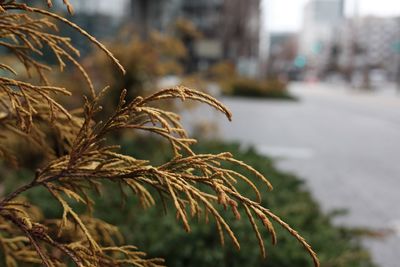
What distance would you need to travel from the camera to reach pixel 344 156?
29.2 ft

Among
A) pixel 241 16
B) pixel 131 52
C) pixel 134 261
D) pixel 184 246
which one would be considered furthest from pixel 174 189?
pixel 241 16

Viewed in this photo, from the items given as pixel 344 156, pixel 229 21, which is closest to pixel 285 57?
pixel 229 21

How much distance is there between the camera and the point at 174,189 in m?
1.31

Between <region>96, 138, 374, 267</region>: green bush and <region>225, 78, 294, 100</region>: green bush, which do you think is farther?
<region>225, 78, 294, 100</region>: green bush

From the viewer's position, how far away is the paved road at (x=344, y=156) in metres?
5.21

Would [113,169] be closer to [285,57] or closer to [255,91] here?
[255,91]

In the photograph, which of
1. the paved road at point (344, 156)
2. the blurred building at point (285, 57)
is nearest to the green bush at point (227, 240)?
the paved road at point (344, 156)

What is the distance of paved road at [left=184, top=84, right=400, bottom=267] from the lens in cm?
521

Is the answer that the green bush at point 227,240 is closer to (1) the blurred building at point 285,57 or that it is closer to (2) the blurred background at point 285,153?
(2) the blurred background at point 285,153

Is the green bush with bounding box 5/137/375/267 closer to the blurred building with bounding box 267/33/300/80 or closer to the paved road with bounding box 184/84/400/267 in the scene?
the paved road with bounding box 184/84/400/267

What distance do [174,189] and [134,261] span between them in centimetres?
24

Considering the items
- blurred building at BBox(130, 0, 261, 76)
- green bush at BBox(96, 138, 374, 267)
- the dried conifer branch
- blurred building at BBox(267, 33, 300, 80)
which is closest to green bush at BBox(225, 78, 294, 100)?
blurred building at BBox(130, 0, 261, 76)

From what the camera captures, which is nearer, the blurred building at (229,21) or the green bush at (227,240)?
the green bush at (227,240)

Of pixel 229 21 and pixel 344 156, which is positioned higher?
pixel 229 21
